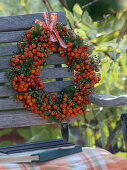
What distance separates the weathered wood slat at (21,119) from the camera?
147 cm

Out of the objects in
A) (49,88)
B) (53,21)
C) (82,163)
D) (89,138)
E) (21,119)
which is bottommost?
(89,138)

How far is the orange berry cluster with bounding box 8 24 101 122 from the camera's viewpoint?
140cm

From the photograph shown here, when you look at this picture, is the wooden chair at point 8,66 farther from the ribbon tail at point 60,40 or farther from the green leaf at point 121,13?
the green leaf at point 121,13

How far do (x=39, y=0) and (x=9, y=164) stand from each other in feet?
5.02

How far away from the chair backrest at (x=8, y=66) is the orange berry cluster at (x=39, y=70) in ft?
0.15

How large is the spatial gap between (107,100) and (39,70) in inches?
15.4

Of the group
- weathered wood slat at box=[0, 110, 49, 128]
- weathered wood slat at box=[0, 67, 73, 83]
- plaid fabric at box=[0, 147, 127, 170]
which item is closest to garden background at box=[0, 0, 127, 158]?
weathered wood slat at box=[0, 67, 73, 83]

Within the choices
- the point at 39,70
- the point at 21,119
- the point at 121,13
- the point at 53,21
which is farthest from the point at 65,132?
the point at 121,13

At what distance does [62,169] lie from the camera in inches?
40.8

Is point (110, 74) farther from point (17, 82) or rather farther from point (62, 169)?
point (62, 169)

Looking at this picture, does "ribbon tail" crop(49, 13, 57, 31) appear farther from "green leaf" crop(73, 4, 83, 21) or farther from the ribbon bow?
"green leaf" crop(73, 4, 83, 21)

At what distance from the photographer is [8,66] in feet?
4.86

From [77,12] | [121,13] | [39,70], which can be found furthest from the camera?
[121,13]

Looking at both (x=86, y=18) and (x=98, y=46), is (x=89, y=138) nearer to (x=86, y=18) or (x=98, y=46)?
(x=98, y=46)
